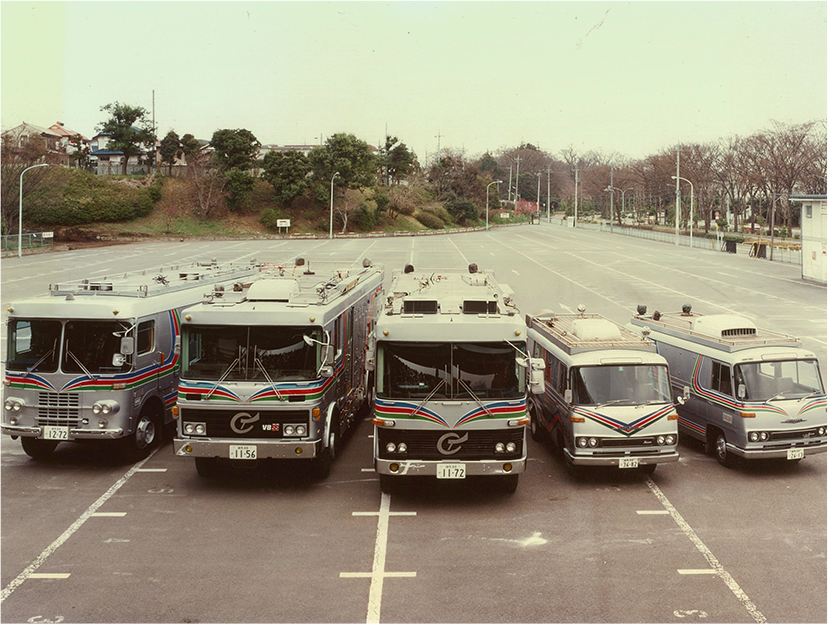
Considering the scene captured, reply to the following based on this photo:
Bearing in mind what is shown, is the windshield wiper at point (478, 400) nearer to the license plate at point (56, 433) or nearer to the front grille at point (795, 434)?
the front grille at point (795, 434)

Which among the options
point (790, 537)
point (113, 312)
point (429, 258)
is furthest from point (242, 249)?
point (790, 537)

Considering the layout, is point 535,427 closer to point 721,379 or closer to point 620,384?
Result: point 620,384

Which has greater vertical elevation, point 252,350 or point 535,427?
point 252,350

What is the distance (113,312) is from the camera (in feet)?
40.1

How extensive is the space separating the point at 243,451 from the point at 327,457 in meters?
1.54

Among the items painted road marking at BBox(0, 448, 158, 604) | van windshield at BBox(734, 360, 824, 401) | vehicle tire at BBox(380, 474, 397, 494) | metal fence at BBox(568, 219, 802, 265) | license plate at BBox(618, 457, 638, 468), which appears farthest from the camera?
metal fence at BBox(568, 219, 802, 265)

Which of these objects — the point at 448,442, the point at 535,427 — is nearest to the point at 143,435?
the point at 448,442

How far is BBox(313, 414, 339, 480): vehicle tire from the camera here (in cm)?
1195

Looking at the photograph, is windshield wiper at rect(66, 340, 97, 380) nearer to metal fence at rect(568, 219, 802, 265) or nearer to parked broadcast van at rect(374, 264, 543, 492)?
parked broadcast van at rect(374, 264, 543, 492)

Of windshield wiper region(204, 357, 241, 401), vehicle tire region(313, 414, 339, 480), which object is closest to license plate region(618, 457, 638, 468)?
vehicle tire region(313, 414, 339, 480)

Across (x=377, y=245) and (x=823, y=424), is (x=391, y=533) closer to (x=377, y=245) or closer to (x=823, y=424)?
(x=823, y=424)

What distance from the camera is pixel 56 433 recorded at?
12195 mm

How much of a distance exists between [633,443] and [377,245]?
61401mm

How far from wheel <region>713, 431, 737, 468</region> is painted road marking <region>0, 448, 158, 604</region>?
9.88m
